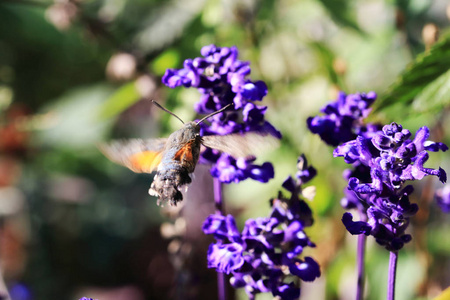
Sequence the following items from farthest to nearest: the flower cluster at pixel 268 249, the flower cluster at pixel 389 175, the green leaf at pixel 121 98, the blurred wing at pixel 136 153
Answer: the green leaf at pixel 121 98 → the blurred wing at pixel 136 153 → the flower cluster at pixel 268 249 → the flower cluster at pixel 389 175

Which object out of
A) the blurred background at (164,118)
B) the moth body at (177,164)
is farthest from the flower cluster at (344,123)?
the moth body at (177,164)


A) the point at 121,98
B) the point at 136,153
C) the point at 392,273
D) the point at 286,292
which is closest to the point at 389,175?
the point at 392,273

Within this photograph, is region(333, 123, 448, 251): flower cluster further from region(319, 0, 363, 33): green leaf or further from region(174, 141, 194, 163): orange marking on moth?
region(319, 0, 363, 33): green leaf

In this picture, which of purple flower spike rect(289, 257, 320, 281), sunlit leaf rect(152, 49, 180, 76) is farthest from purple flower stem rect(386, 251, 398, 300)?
sunlit leaf rect(152, 49, 180, 76)

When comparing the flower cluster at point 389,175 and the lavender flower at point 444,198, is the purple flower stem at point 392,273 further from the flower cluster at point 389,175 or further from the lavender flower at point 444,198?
the lavender flower at point 444,198

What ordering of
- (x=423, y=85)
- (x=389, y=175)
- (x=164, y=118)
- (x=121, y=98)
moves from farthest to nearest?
(x=121, y=98)
(x=164, y=118)
(x=423, y=85)
(x=389, y=175)

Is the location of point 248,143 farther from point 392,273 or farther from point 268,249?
point 392,273

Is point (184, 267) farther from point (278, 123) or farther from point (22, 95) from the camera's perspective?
point (22, 95)
